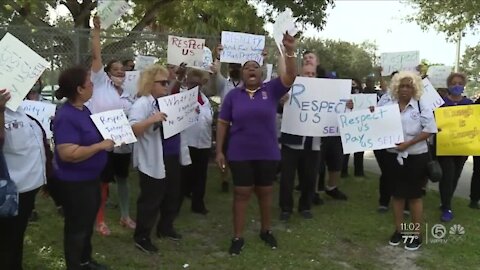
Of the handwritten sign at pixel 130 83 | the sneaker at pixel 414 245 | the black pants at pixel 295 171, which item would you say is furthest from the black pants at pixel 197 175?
the sneaker at pixel 414 245

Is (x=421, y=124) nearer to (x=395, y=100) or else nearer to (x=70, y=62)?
(x=395, y=100)

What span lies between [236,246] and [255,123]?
1202 millimetres

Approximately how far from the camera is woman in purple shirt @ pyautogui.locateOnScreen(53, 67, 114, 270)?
3.59 m

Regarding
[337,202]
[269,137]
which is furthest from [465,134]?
[269,137]

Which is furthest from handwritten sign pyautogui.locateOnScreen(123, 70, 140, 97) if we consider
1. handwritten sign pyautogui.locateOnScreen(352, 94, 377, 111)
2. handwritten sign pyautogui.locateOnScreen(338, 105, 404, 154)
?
handwritten sign pyautogui.locateOnScreen(352, 94, 377, 111)

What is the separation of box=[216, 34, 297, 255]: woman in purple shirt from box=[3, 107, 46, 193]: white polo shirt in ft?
5.92

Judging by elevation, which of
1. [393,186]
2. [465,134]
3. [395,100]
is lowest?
[393,186]

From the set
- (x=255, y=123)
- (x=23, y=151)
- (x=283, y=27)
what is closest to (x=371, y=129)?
(x=255, y=123)

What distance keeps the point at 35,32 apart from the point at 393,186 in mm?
5584

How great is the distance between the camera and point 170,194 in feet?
16.7

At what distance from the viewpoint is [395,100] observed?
17.6 ft

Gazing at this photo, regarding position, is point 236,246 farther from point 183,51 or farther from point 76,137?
point 183,51

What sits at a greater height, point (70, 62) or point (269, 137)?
point (70, 62)

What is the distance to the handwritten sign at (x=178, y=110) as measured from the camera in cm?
478
